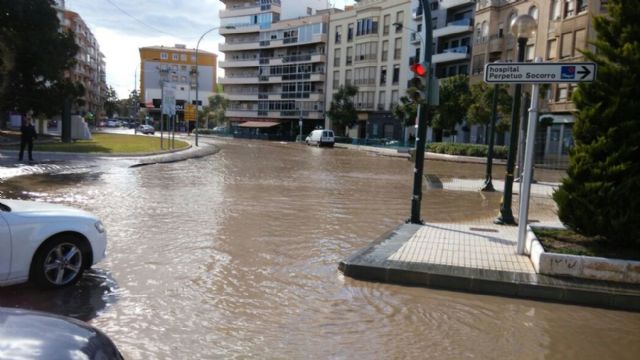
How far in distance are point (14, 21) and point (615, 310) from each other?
33.8 meters

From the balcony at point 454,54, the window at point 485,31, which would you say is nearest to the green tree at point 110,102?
the balcony at point 454,54

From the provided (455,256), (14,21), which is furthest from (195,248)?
(14,21)

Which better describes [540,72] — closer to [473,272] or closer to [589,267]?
[589,267]

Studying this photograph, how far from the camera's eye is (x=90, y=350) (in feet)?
9.06

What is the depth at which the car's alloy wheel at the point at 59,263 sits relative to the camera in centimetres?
599

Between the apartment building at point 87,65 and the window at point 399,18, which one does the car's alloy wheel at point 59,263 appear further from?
the apartment building at point 87,65

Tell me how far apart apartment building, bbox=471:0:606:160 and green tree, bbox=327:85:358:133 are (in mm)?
20081

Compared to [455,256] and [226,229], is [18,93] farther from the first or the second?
[455,256]

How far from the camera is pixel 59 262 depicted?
20.2ft

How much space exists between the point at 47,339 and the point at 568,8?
45.5 meters

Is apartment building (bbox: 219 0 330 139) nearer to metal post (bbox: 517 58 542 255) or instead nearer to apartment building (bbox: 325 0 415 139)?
apartment building (bbox: 325 0 415 139)

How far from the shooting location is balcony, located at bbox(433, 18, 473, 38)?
184 feet

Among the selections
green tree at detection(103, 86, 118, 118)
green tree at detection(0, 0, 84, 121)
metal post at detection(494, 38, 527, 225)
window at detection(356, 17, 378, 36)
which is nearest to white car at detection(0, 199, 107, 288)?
metal post at detection(494, 38, 527, 225)

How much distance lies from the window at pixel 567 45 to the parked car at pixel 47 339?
142 feet
